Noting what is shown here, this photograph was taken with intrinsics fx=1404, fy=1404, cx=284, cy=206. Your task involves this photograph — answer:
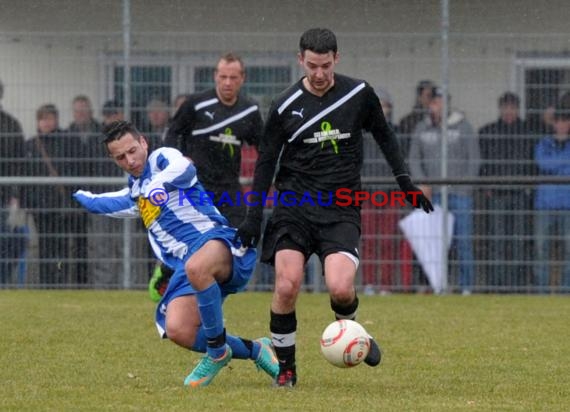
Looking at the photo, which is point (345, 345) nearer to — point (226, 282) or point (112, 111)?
point (226, 282)

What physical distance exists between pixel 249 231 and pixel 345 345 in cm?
92

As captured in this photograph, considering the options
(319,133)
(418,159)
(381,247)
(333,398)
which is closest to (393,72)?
(418,159)

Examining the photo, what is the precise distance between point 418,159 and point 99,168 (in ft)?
10.6

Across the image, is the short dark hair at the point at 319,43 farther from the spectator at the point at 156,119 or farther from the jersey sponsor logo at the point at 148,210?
the spectator at the point at 156,119

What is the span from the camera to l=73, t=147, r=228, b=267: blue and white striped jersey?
7.86 m

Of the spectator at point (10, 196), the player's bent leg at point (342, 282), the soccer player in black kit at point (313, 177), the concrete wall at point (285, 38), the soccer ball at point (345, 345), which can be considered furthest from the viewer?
the spectator at point (10, 196)

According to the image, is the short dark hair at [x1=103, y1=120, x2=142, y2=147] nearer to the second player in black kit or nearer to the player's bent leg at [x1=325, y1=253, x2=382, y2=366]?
the player's bent leg at [x1=325, y1=253, x2=382, y2=366]

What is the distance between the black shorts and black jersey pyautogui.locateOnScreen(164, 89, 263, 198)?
12.3 feet

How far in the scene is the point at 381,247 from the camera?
14.4 metres

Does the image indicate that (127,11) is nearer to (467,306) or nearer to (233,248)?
(467,306)

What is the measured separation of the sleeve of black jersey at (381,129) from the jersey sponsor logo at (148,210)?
1295mm

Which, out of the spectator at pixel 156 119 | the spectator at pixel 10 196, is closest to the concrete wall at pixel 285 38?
the spectator at pixel 10 196

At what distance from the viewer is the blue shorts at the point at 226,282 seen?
7996mm

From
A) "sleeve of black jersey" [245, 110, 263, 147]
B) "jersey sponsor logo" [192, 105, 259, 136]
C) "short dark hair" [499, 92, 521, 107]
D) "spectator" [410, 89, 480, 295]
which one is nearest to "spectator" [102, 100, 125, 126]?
"jersey sponsor logo" [192, 105, 259, 136]
